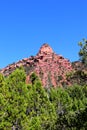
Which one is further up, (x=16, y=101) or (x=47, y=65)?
(x=47, y=65)

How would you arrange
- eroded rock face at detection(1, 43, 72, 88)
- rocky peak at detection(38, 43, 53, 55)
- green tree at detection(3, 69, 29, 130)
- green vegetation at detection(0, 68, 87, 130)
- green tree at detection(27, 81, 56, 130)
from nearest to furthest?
green vegetation at detection(0, 68, 87, 130) < green tree at detection(3, 69, 29, 130) < green tree at detection(27, 81, 56, 130) < eroded rock face at detection(1, 43, 72, 88) < rocky peak at detection(38, 43, 53, 55)

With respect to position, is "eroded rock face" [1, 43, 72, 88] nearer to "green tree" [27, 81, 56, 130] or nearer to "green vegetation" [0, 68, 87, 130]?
"green tree" [27, 81, 56, 130]

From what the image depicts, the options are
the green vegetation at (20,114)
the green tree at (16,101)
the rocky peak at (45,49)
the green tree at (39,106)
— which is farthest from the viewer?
the rocky peak at (45,49)

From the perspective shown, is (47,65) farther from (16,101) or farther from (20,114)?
(20,114)

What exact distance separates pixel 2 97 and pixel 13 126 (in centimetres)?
453

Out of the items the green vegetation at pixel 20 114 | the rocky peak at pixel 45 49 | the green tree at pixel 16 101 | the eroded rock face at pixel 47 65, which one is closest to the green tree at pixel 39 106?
the green vegetation at pixel 20 114

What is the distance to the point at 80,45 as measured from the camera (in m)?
32.0

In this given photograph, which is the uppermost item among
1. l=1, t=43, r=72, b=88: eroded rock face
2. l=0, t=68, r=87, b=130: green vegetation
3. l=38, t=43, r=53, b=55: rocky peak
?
l=38, t=43, r=53, b=55: rocky peak

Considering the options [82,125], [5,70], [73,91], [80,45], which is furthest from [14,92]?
[5,70]

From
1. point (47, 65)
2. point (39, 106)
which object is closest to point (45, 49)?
point (47, 65)

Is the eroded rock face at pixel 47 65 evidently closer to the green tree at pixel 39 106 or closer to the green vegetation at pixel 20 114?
the green tree at pixel 39 106

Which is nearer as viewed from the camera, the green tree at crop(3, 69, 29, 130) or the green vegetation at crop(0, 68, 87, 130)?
the green vegetation at crop(0, 68, 87, 130)

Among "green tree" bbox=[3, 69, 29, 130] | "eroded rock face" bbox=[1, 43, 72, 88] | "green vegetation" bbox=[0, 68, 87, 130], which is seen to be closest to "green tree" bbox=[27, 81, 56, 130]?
"green vegetation" bbox=[0, 68, 87, 130]

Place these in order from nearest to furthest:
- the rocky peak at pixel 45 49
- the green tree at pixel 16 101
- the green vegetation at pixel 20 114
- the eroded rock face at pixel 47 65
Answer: the green vegetation at pixel 20 114
the green tree at pixel 16 101
the eroded rock face at pixel 47 65
the rocky peak at pixel 45 49
